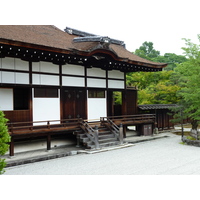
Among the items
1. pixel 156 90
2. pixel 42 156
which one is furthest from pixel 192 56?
pixel 42 156

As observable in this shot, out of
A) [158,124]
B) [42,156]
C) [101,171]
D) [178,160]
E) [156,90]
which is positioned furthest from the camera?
[156,90]

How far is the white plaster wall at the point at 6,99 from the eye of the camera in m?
10.2

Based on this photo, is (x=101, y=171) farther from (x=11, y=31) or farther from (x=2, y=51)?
(x=11, y=31)

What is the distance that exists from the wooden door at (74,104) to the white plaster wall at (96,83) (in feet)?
2.26

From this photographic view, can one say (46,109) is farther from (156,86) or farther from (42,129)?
(156,86)

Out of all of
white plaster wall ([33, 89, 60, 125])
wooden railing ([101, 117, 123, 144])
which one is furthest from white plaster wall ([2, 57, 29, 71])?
wooden railing ([101, 117, 123, 144])

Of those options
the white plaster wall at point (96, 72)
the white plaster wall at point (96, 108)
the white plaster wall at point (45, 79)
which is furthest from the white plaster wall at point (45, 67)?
the white plaster wall at point (96, 108)

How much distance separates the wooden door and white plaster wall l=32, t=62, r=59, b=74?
136 cm

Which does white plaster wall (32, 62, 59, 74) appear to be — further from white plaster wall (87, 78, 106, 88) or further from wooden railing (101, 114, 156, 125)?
wooden railing (101, 114, 156, 125)

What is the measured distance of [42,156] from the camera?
9.45 meters

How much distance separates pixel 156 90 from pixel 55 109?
11708mm

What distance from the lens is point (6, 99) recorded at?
1036 cm

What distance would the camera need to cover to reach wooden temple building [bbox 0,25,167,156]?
10.1m

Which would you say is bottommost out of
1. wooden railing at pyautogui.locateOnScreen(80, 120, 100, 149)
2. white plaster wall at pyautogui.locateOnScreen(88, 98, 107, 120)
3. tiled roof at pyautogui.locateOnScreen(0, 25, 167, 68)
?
wooden railing at pyautogui.locateOnScreen(80, 120, 100, 149)
